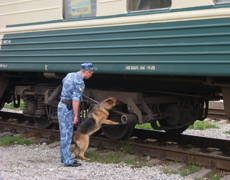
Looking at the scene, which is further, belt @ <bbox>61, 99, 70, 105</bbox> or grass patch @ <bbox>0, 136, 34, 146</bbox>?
grass patch @ <bbox>0, 136, 34, 146</bbox>

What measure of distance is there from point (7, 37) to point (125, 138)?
317cm

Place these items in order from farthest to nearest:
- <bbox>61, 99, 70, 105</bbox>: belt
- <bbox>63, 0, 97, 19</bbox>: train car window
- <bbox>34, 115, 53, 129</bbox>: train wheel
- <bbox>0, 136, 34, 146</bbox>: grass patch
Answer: <bbox>34, 115, 53, 129</bbox>: train wheel
<bbox>0, 136, 34, 146</bbox>: grass patch
<bbox>63, 0, 97, 19</bbox>: train car window
<bbox>61, 99, 70, 105</bbox>: belt

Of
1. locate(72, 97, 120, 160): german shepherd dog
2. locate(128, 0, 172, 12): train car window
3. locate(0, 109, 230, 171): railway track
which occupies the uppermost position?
locate(128, 0, 172, 12): train car window

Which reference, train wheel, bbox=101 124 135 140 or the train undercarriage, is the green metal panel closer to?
the train undercarriage

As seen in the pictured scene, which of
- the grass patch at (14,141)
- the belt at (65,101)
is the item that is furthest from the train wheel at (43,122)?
the belt at (65,101)

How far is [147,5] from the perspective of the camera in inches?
186

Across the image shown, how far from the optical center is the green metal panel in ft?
13.3

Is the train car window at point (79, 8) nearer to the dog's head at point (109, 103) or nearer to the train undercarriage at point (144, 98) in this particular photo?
the train undercarriage at point (144, 98)

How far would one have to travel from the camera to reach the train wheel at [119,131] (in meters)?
5.81

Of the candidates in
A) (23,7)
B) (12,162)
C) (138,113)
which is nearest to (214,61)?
(138,113)

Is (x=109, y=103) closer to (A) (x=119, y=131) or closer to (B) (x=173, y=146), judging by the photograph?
(A) (x=119, y=131)

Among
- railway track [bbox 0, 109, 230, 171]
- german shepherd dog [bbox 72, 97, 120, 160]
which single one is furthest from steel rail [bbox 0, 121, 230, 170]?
german shepherd dog [bbox 72, 97, 120, 160]

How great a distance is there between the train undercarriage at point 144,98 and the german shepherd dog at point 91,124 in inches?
9.1

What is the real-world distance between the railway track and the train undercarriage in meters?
0.26
